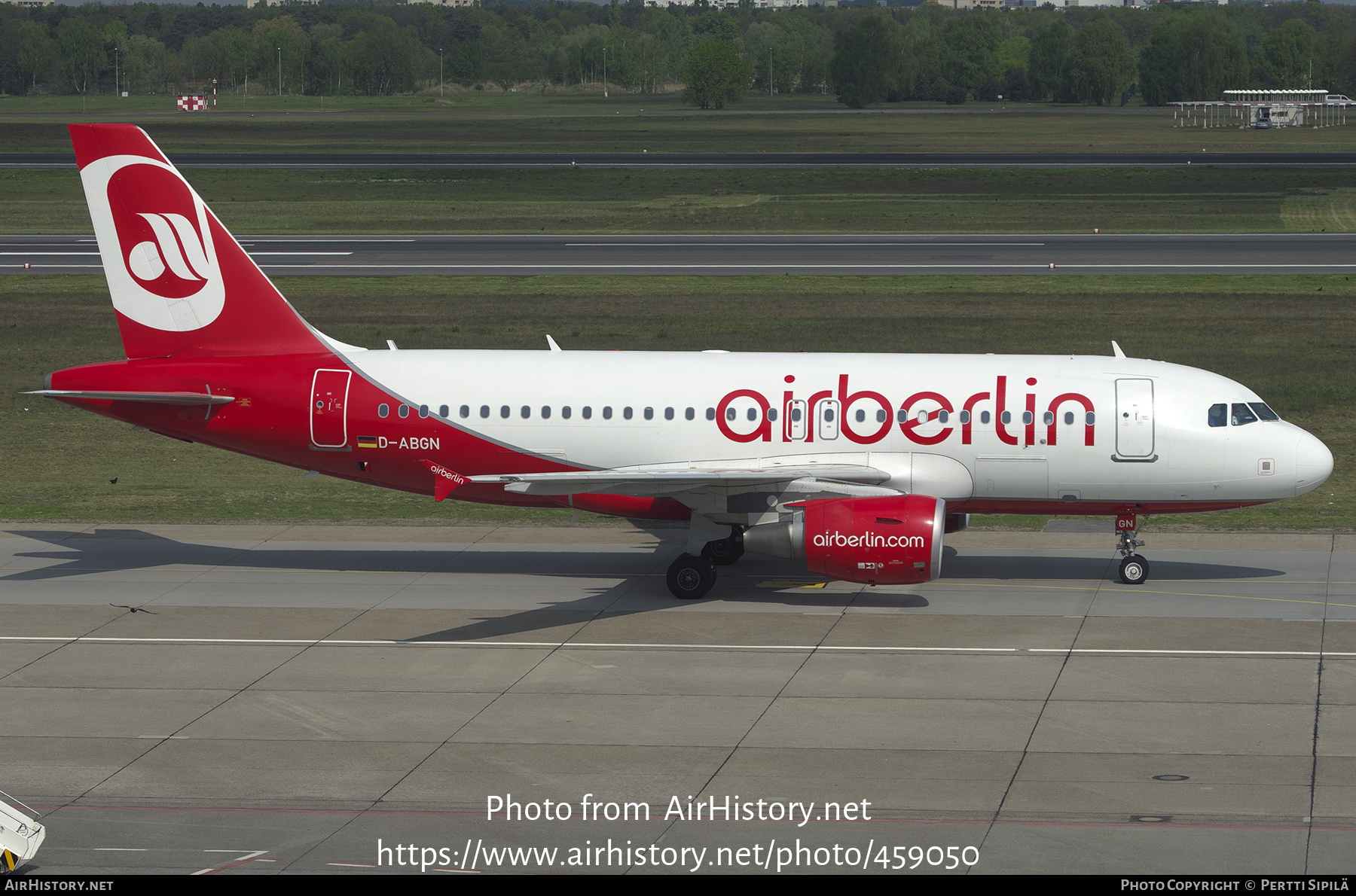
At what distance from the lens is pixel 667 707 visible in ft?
72.9

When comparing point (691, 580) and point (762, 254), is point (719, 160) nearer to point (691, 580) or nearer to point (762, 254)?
point (762, 254)

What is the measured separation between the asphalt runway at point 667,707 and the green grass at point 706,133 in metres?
108

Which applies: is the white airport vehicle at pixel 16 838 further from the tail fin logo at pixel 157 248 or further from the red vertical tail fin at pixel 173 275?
the tail fin logo at pixel 157 248

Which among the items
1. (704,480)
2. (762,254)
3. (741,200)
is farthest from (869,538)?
(741,200)

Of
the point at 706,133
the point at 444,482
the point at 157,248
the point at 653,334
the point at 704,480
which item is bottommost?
the point at 653,334

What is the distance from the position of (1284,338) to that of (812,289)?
64.4ft

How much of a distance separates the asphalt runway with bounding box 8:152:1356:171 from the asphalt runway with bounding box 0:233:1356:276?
122ft

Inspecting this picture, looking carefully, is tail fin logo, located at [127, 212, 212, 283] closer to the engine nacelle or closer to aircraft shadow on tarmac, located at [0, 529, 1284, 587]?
aircraft shadow on tarmac, located at [0, 529, 1284, 587]

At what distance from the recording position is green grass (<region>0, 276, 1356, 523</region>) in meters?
36.4

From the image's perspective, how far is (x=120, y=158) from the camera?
29.1 meters

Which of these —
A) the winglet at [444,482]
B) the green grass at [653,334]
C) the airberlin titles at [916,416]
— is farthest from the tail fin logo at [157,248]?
the airberlin titles at [916,416]

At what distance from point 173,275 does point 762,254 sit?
161ft
